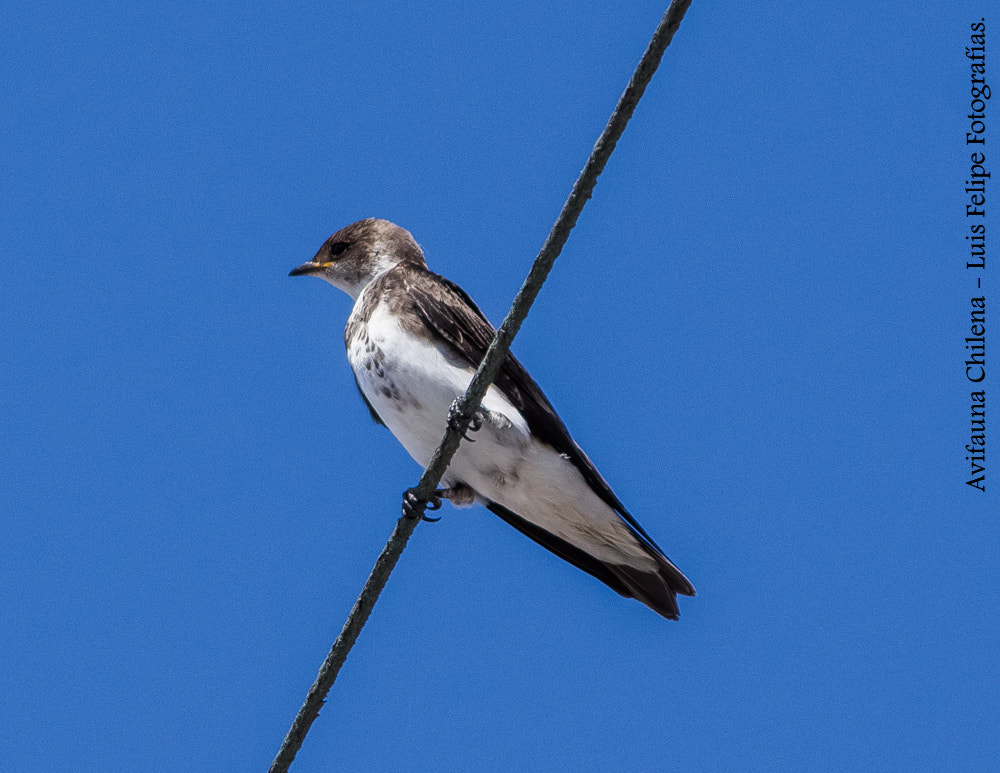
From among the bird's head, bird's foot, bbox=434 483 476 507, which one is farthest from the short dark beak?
bird's foot, bbox=434 483 476 507

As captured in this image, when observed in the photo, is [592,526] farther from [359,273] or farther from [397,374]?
[359,273]

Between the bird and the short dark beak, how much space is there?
54.1 inches

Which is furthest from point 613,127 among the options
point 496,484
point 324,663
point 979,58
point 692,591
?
point 979,58

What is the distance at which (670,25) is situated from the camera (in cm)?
373

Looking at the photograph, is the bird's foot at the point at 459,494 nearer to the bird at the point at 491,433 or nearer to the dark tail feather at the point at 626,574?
the bird at the point at 491,433

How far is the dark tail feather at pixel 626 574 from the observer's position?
6.57 meters

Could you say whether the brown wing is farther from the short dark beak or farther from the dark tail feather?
the short dark beak

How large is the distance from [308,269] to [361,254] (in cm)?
50

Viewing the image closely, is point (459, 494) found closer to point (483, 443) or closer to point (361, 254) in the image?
point (483, 443)

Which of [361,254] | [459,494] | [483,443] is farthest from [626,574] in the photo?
[361,254]

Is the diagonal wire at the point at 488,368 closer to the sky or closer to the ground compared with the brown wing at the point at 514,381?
closer to the ground

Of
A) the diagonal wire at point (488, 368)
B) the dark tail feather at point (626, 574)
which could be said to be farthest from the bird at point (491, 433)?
the diagonal wire at point (488, 368)

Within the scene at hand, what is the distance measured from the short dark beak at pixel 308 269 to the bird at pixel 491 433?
137 centimetres

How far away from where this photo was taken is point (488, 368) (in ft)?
15.4
